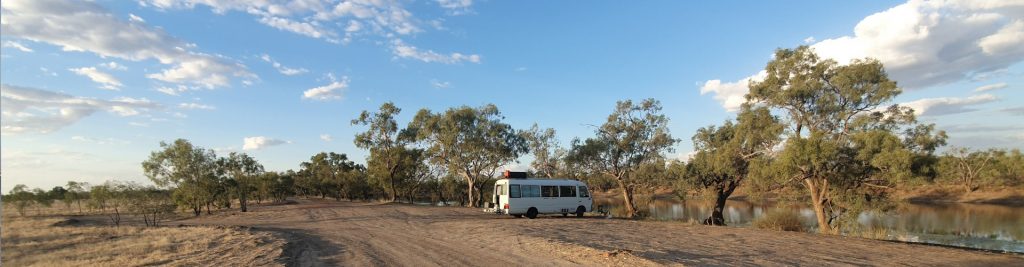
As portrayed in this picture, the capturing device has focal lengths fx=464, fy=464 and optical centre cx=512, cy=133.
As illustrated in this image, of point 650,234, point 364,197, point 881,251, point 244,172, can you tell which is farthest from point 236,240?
point 364,197

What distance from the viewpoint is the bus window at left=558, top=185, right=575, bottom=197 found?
2573 centimetres

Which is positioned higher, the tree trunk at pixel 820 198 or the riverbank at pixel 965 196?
the tree trunk at pixel 820 198

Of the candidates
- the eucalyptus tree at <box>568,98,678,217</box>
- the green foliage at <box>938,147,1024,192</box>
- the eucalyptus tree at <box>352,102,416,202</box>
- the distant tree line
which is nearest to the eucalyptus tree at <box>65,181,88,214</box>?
the distant tree line

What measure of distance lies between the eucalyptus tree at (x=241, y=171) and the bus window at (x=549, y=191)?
79.6ft

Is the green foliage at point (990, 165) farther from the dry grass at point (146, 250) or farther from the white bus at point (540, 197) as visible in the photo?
the dry grass at point (146, 250)

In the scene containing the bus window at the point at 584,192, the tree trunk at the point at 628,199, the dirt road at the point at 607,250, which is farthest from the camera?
the tree trunk at the point at 628,199

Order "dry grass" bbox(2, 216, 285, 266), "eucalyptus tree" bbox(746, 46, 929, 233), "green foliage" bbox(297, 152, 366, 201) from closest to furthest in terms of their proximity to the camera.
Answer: "dry grass" bbox(2, 216, 285, 266) < "eucalyptus tree" bbox(746, 46, 929, 233) < "green foliage" bbox(297, 152, 366, 201)

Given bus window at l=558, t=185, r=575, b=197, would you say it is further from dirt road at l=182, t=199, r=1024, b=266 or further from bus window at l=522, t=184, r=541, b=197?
dirt road at l=182, t=199, r=1024, b=266

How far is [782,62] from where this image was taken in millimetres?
21281

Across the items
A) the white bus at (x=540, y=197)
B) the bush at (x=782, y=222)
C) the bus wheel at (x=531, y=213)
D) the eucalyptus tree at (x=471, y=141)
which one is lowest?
the bush at (x=782, y=222)

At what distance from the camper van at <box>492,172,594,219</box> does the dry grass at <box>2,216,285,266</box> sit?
38.9 ft

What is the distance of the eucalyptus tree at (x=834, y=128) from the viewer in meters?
17.8

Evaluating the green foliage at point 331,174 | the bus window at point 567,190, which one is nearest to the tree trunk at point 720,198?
the bus window at point 567,190

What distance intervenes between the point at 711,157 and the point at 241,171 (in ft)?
130
